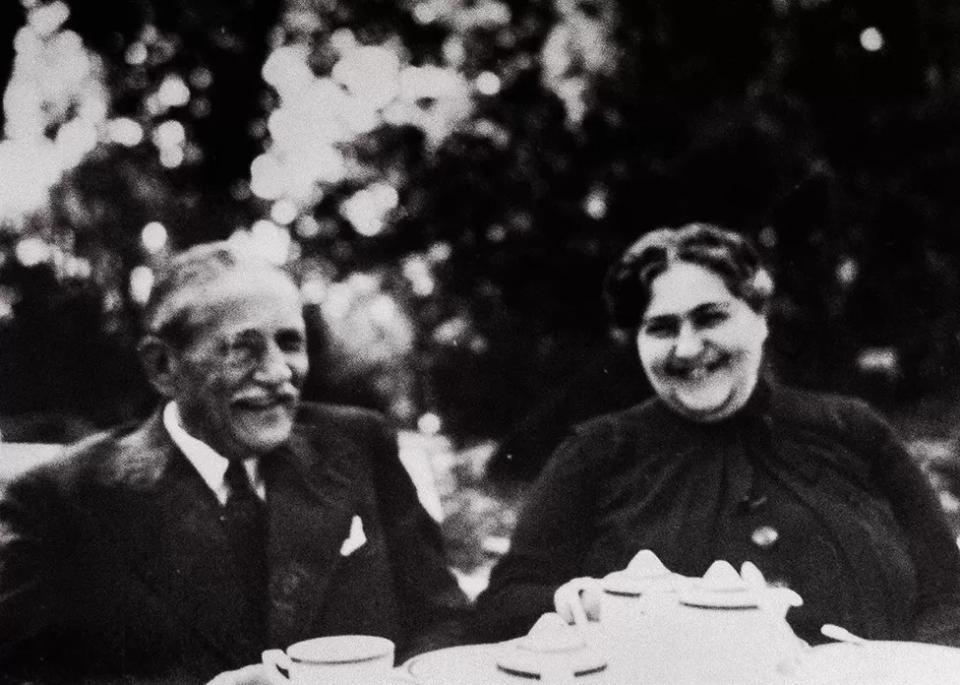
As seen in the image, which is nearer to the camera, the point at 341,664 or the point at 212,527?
the point at 341,664

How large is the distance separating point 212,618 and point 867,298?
135 cm

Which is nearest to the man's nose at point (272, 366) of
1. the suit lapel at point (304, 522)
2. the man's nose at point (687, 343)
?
the suit lapel at point (304, 522)

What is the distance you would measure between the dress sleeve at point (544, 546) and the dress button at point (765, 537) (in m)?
0.30

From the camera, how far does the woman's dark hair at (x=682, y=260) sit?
189cm

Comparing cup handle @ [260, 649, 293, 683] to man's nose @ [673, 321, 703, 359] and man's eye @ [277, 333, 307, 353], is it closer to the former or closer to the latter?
man's eye @ [277, 333, 307, 353]

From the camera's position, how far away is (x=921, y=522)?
1.88 m

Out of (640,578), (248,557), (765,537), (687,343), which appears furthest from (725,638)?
(248,557)

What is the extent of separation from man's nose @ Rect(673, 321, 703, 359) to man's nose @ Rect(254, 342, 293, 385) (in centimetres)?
73

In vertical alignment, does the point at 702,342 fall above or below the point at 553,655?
above

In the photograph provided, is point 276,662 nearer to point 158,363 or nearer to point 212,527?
point 212,527

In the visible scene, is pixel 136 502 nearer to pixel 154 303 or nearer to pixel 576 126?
pixel 154 303

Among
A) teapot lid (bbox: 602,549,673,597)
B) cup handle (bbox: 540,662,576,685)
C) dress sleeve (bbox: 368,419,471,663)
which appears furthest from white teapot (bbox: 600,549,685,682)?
dress sleeve (bbox: 368,419,471,663)

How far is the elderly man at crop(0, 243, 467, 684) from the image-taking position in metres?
1.82

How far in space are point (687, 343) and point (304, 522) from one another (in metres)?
0.78
